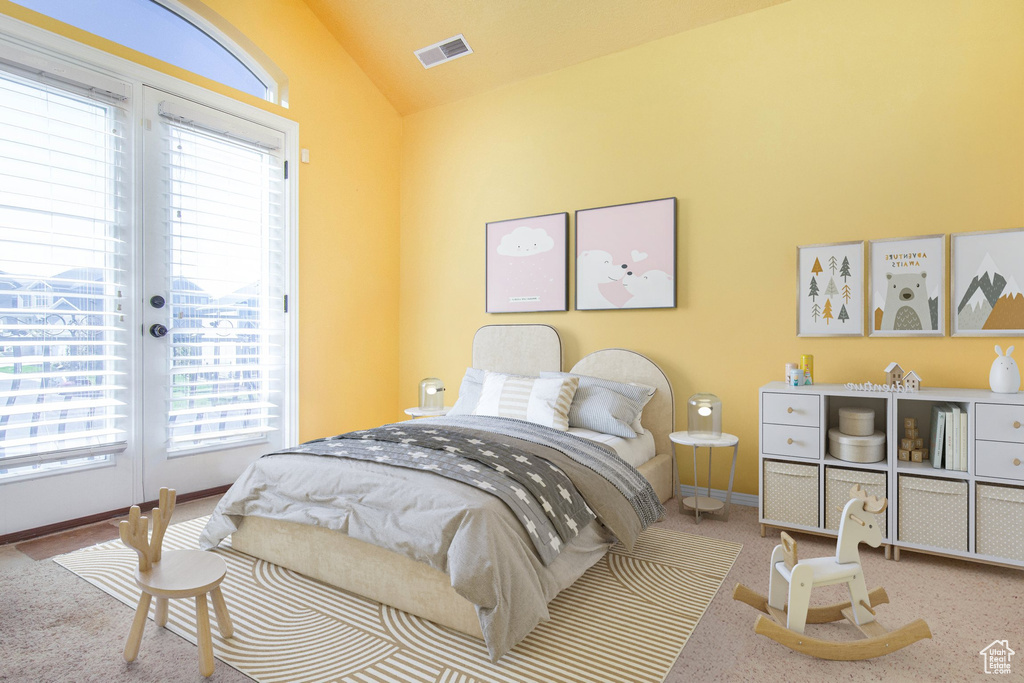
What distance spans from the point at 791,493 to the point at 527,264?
2348mm

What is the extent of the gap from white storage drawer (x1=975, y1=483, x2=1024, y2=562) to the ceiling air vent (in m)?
4.04

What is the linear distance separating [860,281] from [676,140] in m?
1.42

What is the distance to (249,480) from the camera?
8.28 ft

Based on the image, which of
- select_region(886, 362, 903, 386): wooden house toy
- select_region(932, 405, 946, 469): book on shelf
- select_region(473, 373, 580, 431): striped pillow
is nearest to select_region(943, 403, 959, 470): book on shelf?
select_region(932, 405, 946, 469): book on shelf

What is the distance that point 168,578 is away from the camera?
1.75 m

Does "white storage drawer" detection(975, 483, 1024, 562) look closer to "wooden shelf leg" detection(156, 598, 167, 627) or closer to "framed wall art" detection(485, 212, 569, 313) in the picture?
"framed wall art" detection(485, 212, 569, 313)

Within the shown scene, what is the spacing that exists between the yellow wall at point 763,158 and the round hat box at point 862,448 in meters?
0.50

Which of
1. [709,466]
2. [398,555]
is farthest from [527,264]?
[398,555]

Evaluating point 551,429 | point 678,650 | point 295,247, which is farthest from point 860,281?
point 295,247

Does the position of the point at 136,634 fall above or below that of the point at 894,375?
below

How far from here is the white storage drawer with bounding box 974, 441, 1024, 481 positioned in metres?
2.40

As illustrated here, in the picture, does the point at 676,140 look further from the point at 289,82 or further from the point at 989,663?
the point at 989,663

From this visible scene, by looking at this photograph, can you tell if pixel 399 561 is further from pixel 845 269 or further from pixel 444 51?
pixel 444 51

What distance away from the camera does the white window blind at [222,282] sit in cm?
348
